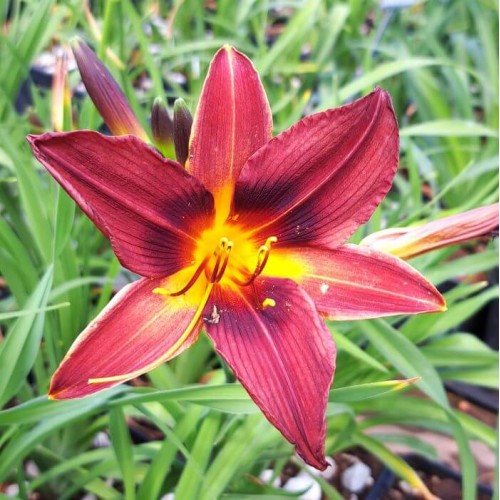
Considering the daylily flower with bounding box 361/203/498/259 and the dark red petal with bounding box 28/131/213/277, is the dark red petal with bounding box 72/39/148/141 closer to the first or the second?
the dark red petal with bounding box 28/131/213/277

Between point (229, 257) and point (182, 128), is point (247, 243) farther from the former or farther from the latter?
point (182, 128)

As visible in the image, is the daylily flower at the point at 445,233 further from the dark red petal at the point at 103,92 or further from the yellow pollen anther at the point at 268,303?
the dark red petal at the point at 103,92

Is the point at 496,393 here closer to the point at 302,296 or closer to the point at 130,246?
the point at 302,296

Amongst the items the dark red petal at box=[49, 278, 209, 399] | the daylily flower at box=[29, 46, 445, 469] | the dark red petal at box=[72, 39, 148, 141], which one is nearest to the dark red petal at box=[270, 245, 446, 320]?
the daylily flower at box=[29, 46, 445, 469]

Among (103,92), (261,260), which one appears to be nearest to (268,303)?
(261,260)

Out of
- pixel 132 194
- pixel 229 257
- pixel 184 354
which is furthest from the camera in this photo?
pixel 184 354

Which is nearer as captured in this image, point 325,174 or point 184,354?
point 325,174

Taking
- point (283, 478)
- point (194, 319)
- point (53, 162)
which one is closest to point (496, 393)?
point (283, 478)
